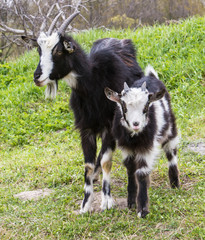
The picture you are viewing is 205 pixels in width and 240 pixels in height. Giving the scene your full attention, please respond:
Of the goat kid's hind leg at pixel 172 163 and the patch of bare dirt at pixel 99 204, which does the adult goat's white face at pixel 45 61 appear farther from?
the goat kid's hind leg at pixel 172 163

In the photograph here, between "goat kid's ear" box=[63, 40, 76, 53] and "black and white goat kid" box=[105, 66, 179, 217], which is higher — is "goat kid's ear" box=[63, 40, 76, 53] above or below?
above

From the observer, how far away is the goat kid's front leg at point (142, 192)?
3.74 metres

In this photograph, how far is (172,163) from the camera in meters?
4.44

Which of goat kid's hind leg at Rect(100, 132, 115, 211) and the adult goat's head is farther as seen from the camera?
goat kid's hind leg at Rect(100, 132, 115, 211)

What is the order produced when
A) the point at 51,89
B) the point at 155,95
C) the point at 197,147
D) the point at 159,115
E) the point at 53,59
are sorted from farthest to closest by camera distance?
the point at 197,147 → the point at 51,89 → the point at 159,115 → the point at 53,59 → the point at 155,95

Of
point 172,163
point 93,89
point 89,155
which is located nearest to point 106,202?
point 89,155

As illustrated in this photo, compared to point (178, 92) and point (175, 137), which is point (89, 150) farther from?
point (178, 92)

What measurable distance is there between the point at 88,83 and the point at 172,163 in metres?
1.27

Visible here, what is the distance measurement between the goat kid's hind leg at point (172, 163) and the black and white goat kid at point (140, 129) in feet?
0.98

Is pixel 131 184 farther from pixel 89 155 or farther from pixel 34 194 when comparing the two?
pixel 34 194

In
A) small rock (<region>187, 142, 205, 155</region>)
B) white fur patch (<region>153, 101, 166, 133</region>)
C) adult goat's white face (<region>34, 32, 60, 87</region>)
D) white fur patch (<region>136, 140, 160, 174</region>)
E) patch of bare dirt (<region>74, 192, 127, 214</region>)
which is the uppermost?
adult goat's white face (<region>34, 32, 60, 87</region>)

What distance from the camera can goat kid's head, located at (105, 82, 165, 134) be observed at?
3.51 meters

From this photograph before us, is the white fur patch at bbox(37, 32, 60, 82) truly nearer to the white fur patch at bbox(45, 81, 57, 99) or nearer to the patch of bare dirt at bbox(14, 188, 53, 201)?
the white fur patch at bbox(45, 81, 57, 99)

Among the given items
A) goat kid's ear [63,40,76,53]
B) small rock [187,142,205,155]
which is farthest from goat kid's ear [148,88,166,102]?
small rock [187,142,205,155]
